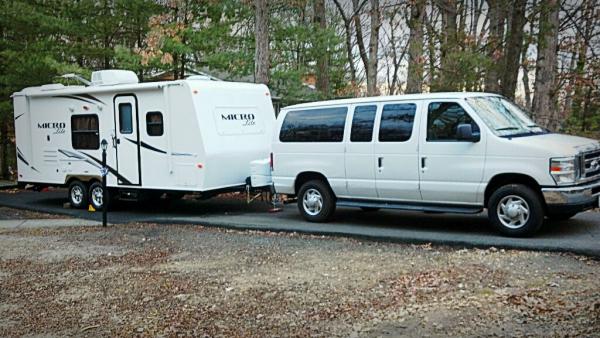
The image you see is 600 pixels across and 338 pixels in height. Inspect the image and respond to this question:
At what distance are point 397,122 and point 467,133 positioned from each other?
1.27 meters

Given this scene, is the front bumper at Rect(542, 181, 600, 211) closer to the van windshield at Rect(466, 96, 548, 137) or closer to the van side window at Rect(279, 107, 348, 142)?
the van windshield at Rect(466, 96, 548, 137)

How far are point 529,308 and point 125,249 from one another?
19.8 feet

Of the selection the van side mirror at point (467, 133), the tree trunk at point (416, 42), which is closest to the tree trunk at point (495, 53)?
the tree trunk at point (416, 42)

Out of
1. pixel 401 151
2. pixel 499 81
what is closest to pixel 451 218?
pixel 401 151

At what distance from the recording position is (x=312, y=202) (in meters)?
10.5

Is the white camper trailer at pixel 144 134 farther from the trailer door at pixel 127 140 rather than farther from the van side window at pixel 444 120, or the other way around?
the van side window at pixel 444 120

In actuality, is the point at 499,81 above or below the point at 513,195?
above

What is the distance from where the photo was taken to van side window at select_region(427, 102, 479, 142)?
8.83 metres

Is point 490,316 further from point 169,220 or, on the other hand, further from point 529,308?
point 169,220

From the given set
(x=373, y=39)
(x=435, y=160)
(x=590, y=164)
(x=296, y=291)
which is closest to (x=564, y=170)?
(x=590, y=164)

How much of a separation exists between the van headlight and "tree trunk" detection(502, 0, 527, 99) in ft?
20.8

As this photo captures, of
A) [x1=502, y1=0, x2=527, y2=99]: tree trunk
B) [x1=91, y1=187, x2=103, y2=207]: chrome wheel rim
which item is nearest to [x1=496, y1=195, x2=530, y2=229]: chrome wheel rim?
[x1=502, y1=0, x2=527, y2=99]: tree trunk

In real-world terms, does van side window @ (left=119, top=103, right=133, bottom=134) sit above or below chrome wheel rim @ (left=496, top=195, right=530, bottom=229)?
above

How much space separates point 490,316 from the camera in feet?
17.2
